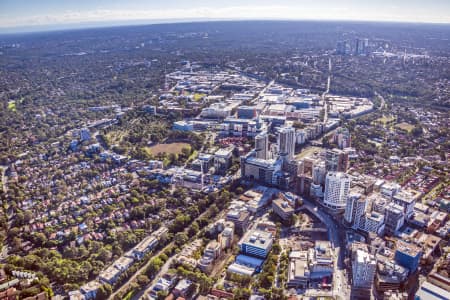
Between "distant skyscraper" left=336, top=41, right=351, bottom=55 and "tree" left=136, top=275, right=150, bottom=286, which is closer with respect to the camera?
"tree" left=136, top=275, right=150, bottom=286

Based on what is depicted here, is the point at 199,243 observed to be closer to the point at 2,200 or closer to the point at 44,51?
the point at 2,200

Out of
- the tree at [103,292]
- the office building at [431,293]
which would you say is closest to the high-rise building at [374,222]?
the office building at [431,293]

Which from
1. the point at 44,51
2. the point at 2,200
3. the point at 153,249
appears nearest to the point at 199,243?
the point at 153,249

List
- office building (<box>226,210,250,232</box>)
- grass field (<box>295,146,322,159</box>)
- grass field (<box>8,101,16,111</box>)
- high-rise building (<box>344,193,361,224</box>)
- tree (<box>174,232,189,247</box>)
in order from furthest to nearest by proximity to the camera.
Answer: grass field (<box>8,101,16,111</box>) < grass field (<box>295,146,322,159</box>) < office building (<box>226,210,250,232</box>) < high-rise building (<box>344,193,361,224</box>) < tree (<box>174,232,189,247</box>)

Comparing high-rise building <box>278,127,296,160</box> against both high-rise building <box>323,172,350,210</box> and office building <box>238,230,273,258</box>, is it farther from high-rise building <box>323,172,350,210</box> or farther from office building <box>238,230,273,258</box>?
office building <box>238,230,273,258</box>

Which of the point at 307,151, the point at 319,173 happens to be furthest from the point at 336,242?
the point at 307,151

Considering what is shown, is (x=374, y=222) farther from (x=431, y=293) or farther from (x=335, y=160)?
(x=335, y=160)

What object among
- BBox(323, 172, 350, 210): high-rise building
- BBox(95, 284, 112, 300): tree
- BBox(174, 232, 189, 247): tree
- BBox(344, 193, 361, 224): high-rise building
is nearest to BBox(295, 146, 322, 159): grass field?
BBox(323, 172, 350, 210): high-rise building
